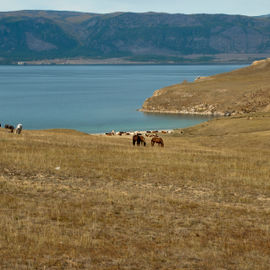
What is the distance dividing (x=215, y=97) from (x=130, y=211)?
129 metres

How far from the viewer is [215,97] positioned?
14362 centimetres

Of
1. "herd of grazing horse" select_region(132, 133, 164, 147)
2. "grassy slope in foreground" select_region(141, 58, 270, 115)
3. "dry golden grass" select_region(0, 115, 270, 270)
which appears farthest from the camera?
"grassy slope in foreground" select_region(141, 58, 270, 115)

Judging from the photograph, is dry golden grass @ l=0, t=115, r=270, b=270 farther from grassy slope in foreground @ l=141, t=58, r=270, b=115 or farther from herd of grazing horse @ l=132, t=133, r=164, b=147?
grassy slope in foreground @ l=141, t=58, r=270, b=115

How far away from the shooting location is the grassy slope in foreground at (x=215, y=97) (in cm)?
13325

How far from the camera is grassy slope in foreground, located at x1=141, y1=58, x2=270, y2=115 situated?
133250 mm

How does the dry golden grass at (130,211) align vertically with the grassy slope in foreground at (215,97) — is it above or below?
below

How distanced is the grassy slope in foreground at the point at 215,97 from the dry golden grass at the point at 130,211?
102m

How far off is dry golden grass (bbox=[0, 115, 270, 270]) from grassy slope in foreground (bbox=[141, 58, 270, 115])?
102 metres

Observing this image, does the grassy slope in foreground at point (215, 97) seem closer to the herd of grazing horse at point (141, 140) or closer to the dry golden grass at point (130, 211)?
the herd of grazing horse at point (141, 140)

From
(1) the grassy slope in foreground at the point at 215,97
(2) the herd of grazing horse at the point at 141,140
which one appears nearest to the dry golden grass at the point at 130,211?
(2) the herd of grazing horse at the point at 141,140

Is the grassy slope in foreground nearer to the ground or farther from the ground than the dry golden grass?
farther from the ground

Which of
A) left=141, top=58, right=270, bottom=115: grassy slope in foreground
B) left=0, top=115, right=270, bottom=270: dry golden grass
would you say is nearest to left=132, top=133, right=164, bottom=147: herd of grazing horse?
left=0, top=115, right=270, bottom=270: dry golden grass

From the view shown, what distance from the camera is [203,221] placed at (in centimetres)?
1655

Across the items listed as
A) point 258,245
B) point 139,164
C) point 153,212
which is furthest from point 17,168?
point 258,245
